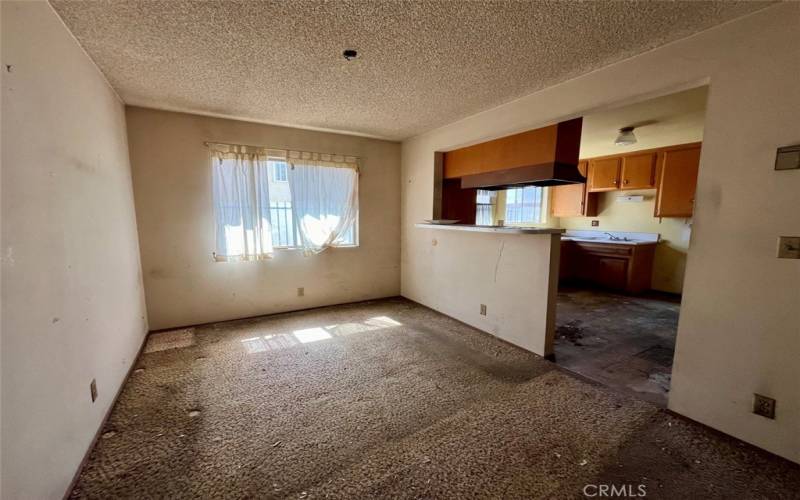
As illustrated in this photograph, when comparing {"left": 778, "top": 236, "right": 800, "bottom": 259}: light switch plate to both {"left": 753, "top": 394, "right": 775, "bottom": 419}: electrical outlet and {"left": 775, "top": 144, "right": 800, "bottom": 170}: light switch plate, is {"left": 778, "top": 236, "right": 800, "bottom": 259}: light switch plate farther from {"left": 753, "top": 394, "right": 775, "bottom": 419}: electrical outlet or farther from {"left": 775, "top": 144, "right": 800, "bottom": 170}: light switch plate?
{"left": 753, "top": 394, "right": 775, "bottom": 419}: electrical outlet

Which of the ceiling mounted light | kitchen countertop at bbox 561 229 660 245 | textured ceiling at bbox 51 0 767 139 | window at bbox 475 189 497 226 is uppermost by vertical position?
textured ceiling at bbox 51 0 767 139

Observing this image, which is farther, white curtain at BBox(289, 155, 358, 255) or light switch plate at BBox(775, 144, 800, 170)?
white curtain at BBox(289, 155, 358, 255)

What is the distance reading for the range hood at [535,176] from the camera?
106 inches

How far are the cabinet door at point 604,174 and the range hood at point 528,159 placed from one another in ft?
9.62

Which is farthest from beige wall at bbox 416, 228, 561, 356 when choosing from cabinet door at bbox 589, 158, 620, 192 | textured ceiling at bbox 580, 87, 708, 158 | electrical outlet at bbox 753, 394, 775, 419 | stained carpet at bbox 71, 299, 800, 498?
cabinet door at bbox 589, 158, 620, 192

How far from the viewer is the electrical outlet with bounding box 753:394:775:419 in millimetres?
1637

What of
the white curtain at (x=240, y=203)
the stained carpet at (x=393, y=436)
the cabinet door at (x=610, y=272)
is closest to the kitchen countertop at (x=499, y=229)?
the stained carpet at (x=393, y=436)

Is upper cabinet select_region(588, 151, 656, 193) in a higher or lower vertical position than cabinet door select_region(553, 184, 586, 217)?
higher

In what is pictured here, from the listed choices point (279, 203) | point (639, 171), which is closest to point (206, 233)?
point (279, 203)

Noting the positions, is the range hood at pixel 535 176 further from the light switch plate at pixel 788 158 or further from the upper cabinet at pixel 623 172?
the upper cabinet at pixel 623 172

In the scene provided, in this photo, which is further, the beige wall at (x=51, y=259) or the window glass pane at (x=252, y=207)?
the window glass pane at (x=252, y=207)

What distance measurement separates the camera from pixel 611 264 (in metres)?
5.11

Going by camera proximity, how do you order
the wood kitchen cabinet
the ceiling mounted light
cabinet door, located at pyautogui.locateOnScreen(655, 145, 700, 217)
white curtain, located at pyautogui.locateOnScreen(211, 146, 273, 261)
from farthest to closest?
the wood kitchen cabinet < cabinet door, located at pyautogui.locateOnScreen(655, 145, 700, 217) < the ceiling mounted light < white curtain, located at pyautogui.locateOnScreen(211, 146, 273, 261)

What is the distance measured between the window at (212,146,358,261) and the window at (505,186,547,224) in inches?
142
